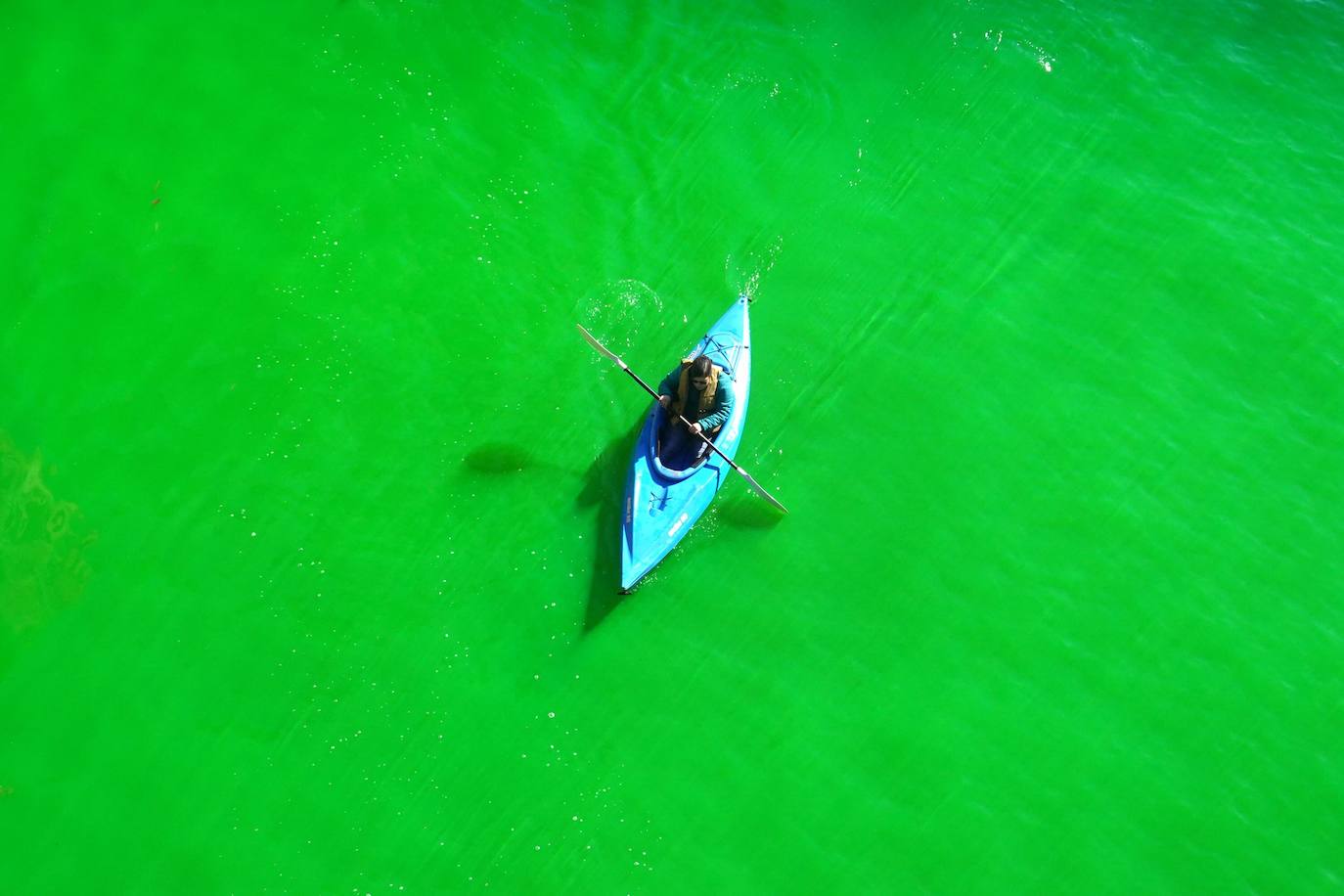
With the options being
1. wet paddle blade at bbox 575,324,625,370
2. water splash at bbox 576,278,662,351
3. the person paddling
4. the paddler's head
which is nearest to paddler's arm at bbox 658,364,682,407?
the person paddling

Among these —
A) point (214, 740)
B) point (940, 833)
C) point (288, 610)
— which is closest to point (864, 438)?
point (940, 833)

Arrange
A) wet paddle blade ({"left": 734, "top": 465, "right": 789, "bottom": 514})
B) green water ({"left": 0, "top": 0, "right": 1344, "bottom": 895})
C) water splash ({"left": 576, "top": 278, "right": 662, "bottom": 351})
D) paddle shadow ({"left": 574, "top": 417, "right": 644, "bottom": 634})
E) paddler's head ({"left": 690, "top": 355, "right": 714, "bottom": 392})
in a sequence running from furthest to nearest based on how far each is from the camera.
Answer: water splash ({"left": 576, "top": 278, "right": 662, "bottom": 351}) < paddle shadow ({"left": 574, "top": 417, "right": 644, "bottom": 634}) < green water ({"left": 0, "top": 0, "right": 1344, "bottom": 895}) < wet paddle blade ({"left": 734, "top": 465, "right": 789, "bottom": 514}) < paddler's head ({"left": 690, "top": 355, "right": 714, "bottom": 392})

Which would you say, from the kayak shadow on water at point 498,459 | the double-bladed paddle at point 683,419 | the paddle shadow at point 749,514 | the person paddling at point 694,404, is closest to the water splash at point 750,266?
the person paddling at point 694,404

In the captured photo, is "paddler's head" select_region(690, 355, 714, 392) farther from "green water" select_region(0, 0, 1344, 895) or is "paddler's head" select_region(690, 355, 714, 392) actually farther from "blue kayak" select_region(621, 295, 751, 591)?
"green water" select_region(0, 0, 1344, 895)

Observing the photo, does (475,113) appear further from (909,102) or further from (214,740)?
(214,740)

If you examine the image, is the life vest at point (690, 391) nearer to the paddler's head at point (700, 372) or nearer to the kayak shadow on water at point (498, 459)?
the paddler's head at point (700, 372)

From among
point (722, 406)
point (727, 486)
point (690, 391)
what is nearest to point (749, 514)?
point (727, 486)
